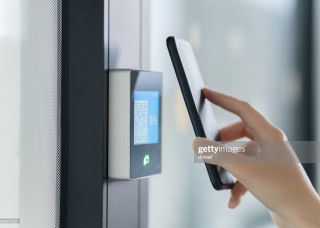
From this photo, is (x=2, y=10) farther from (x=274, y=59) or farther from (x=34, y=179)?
(x=274, y=59)

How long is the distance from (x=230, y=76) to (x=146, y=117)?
577 mm

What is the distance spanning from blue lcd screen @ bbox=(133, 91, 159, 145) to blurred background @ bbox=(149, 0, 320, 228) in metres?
0.20

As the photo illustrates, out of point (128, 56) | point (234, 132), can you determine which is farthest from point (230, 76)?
point (128, 56)

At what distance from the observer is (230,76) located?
1.28 m

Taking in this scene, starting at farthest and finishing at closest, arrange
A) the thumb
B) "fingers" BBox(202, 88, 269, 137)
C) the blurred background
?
the blurred background → "fingers" BBox(202, 88, 269, 137) → the thumb

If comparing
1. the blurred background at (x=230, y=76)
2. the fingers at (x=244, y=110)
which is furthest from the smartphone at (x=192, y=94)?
the blurred background at (x=230, y=76)

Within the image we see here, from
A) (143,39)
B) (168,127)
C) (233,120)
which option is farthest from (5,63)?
(233,120)

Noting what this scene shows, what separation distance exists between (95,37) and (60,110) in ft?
0.38

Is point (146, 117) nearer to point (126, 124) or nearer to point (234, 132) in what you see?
point (126, 124)

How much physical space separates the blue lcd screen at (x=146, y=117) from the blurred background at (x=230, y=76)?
20cm

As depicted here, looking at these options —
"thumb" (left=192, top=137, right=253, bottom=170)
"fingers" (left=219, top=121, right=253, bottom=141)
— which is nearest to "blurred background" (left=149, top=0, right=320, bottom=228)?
"fingers" (left=219, top=121, right=253, bottom=141)

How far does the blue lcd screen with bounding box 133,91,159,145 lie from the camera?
720 millimetres

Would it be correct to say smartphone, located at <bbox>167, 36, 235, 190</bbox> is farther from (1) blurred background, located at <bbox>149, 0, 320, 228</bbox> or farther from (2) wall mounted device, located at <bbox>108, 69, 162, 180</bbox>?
(1) blurred background, located at <bbox>149, 0, 320, 228</bbox>

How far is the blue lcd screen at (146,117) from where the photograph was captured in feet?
2.36
